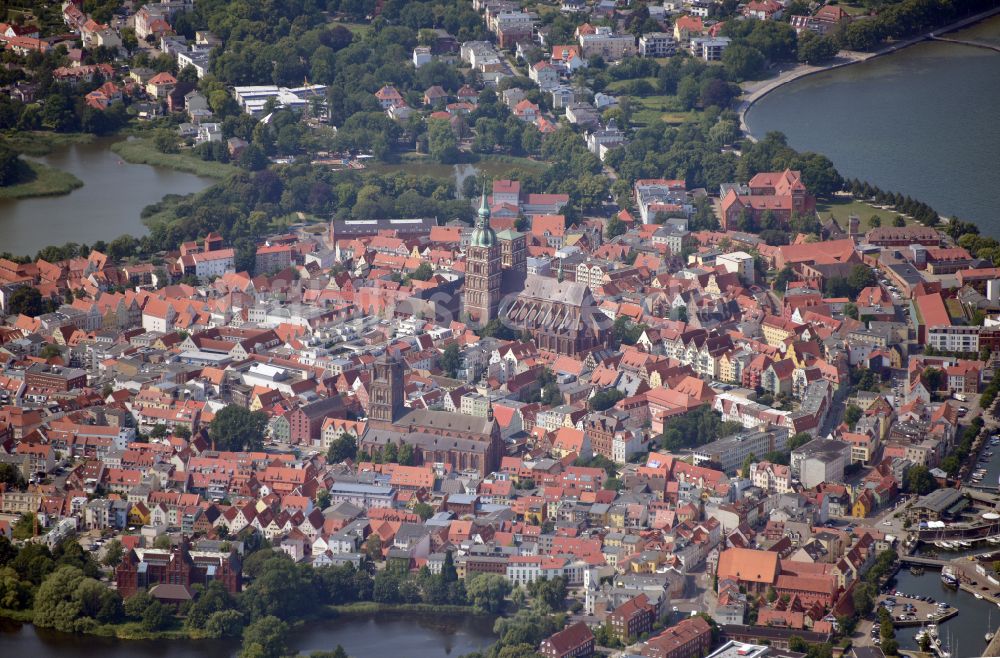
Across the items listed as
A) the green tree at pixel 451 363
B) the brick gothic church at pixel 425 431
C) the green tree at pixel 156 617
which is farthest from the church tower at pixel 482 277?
the green tree at pixel 156 617

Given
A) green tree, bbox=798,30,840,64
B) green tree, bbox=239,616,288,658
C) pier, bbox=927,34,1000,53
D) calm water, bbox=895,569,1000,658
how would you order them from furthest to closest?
pier, bbox=927,34,1000,53, green tree, bbox=798,30,840,64, calm water, bbox=895,569,1000,658, green tree, bbox=239,616,288,658

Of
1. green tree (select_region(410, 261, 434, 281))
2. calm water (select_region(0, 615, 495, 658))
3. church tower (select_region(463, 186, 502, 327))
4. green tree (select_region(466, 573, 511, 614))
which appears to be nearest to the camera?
calm water (select_region(0, 615, 495, 658))

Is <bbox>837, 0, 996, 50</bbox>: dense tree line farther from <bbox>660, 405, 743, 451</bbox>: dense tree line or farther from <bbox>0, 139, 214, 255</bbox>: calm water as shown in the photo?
<bbox>660, 405, 743, 451</bbox>: dense tree line

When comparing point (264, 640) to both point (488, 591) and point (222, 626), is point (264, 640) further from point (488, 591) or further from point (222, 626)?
point (488, 591)

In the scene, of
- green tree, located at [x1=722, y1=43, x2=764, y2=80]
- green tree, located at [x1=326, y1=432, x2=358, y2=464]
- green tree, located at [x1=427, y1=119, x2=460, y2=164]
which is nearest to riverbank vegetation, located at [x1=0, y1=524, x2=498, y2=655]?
green tree, located at [x1=326, y1=432, x2=358, y2=464]

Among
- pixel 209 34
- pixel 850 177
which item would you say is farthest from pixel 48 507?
pixel 209 34
